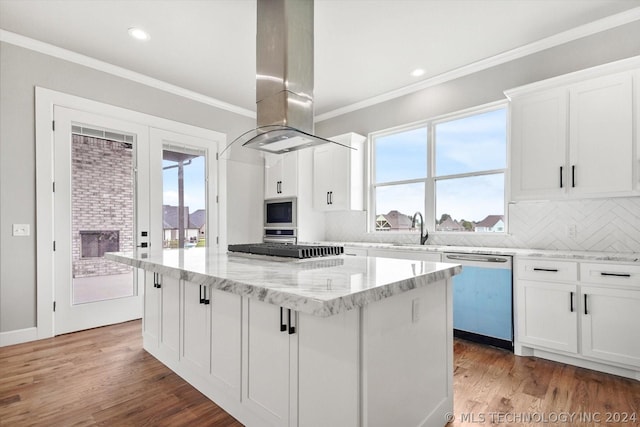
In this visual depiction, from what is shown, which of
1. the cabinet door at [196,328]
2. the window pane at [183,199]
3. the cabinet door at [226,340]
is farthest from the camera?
the window pane at [183,199]

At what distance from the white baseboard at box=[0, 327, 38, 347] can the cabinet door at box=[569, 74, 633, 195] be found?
4956mm

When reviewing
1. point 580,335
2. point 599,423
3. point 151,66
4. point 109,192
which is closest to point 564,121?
point 580,335

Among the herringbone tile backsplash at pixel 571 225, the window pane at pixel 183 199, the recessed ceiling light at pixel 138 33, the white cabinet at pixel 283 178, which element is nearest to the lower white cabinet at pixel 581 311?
the herringbone tile backsplash at pixel 571 225

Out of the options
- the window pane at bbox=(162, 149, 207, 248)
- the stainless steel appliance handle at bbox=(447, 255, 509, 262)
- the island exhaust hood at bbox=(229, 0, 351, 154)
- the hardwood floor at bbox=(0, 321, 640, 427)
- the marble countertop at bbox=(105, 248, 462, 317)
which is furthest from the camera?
the window pane at bbox=(162, 149, 207, 248)

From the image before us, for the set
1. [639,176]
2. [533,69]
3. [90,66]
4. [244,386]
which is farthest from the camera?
[90,66]

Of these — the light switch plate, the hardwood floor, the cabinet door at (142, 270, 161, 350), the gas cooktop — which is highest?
the light switch plate

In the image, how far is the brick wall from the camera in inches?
132

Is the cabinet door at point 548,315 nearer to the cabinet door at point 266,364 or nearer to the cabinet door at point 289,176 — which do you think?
the cabinet door at point 266,364

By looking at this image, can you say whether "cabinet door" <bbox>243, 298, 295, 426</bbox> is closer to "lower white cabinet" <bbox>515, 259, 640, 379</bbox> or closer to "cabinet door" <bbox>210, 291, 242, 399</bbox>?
"cabinet door" <bbox>210, 291, 242, 399</bbox>

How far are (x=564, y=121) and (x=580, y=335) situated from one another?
5.55 ft

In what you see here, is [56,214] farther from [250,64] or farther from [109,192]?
[250,64]

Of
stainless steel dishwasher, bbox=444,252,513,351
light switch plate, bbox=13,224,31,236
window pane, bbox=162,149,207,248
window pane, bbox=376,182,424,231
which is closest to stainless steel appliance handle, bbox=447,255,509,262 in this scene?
stainless steel dishwasher, bbox=444,252,513,351

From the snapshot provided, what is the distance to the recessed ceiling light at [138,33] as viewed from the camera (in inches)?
113

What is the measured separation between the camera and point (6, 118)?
2.94 m
